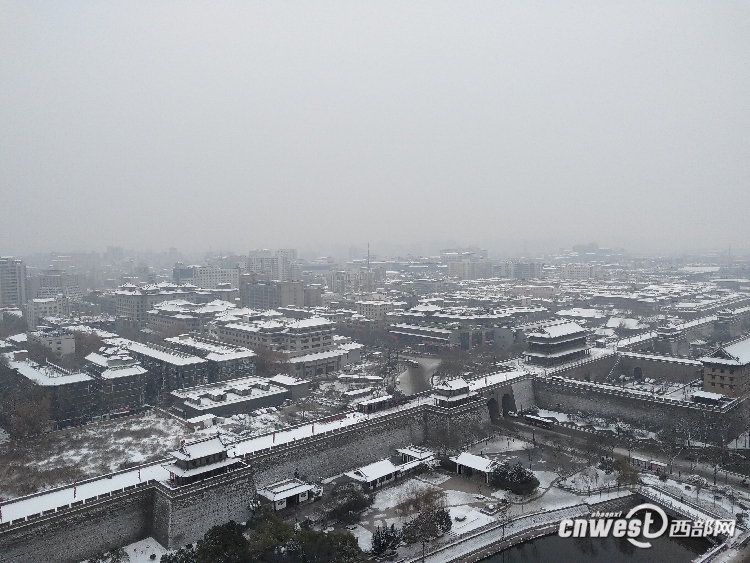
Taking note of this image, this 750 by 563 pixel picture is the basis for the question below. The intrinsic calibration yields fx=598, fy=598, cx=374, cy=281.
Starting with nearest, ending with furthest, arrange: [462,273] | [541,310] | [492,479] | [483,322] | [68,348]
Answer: [492,479] < [68,348] < [483,322] < [541,310] < [462,273]

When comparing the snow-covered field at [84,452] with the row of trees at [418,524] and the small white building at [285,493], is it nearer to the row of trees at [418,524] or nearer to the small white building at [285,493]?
the small white building at [285,493]

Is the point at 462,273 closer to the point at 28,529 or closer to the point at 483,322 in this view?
the point at 483,322

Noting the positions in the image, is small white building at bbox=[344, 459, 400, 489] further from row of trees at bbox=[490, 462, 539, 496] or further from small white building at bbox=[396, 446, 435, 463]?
row of trees at bbox=[490, 462, 539, 496]

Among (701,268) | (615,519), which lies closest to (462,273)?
(701,268)

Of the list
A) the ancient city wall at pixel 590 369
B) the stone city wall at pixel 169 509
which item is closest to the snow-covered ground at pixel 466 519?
the stone city wall at pixel 169 509

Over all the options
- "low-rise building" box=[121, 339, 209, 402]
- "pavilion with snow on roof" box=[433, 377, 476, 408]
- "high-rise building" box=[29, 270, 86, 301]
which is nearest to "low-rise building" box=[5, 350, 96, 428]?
"low-rise building" box=[121, 339, 209, 402]

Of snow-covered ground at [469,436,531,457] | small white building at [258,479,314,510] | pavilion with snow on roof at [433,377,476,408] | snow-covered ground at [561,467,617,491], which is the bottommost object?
snow-covered ground at [469,436,531,457]
